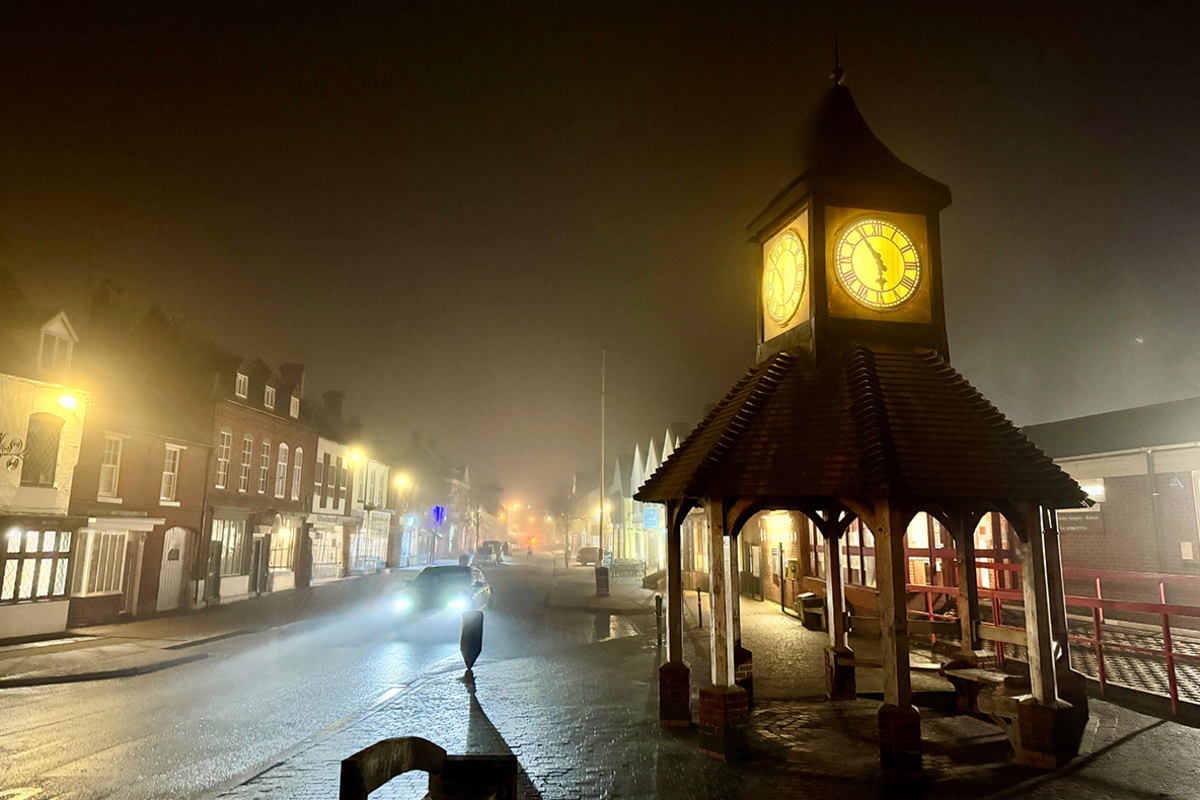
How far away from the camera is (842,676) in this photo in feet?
34.0

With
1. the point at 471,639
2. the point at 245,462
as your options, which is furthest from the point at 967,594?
the point at 245,462

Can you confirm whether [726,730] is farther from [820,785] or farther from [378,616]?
[378,616]

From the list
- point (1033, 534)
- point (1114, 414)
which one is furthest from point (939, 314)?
point (1114, 414)

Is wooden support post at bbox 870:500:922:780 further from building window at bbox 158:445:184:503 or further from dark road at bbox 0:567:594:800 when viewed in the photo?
building window at bbox 158:445:184:503

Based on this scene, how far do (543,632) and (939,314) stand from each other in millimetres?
13221

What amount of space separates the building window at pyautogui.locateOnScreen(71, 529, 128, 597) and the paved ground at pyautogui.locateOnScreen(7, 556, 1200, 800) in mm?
8194

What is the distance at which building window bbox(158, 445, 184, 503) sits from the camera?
2338 centimetres

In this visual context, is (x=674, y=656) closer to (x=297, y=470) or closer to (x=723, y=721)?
(x=723, y=721)

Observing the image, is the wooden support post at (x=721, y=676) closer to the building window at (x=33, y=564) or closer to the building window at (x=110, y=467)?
the building window at (x=33, y=564)

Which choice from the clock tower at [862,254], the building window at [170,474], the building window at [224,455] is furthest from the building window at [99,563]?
the clock tower at [862,254]

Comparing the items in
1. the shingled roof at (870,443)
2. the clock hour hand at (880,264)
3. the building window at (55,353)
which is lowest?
the shingled roof at (870,443)

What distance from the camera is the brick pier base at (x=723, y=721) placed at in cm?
768

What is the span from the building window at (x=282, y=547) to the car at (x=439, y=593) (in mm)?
12390

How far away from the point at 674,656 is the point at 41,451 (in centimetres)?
1832
